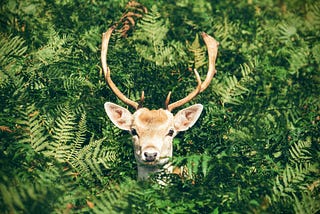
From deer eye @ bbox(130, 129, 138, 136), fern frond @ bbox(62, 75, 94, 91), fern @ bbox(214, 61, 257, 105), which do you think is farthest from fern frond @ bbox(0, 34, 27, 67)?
fern @ bbox(214, 61, 257, 105)

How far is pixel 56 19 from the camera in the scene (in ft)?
31.0

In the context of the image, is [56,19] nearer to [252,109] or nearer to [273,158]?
[252,109]

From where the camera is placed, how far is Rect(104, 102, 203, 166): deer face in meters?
6.47

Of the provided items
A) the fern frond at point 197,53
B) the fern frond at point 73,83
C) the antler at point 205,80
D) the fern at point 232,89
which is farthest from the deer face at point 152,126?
the fern frond at point 197,53

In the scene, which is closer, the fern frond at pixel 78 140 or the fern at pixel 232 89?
the fern frond at pixel 78 140

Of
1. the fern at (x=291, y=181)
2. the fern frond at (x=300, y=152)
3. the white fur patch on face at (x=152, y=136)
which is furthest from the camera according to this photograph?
the white fur patch on face at (x=152, y=136)

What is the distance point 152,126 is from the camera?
22.1 feet

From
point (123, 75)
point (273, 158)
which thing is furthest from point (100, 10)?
point (273, 158)

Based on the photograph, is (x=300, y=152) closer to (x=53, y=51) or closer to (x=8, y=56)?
(x=53, y=51)

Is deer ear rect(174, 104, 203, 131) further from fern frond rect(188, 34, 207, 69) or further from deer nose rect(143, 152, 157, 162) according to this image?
fern frond rect(188, 34, 207, 69)

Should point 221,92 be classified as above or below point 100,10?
below

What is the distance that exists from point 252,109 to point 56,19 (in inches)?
144

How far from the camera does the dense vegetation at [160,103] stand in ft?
17.1

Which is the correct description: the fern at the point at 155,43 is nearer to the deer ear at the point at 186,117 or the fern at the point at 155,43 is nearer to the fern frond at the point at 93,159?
the deer ear at the point at 186,117
